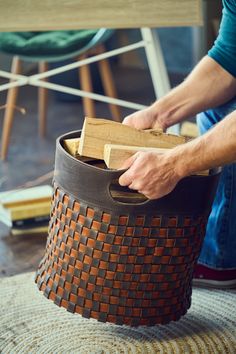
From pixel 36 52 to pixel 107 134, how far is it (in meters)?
1.44

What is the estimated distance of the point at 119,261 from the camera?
1.59 m

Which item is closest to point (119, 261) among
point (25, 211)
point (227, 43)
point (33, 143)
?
point (227, 43)

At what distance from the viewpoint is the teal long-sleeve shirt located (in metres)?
1.91

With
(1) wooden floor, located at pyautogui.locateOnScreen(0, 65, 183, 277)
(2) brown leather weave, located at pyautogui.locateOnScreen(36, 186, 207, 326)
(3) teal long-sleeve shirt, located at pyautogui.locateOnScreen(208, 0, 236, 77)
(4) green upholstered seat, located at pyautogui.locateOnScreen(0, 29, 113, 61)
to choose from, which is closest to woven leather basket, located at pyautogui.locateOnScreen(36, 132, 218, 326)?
(2) brown leather weave, located at pyautogui.locateOnScreen(36, 186, 207, 326)

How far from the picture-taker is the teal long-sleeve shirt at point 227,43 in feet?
6.26

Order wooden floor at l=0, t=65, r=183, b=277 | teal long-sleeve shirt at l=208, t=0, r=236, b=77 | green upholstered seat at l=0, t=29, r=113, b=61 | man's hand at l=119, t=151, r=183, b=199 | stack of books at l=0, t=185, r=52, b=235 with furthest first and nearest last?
green upholstered seat at l=0, t=29, r=113, b=61 < stack of books at l=0, t=185, r=52, b=235 < wooden floor at l=0, t=65, r=183, b=277 < teal long-sleeve shirt at l=208, t=0, r=236, b=77 < man's hand at l=119, t=151, r=183, b=199

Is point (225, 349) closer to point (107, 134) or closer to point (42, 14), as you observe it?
point (107, 134)

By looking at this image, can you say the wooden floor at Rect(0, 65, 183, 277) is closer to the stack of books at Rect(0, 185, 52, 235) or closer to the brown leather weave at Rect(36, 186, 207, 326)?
the stack of books at Rect(0, 185, 52, 235)

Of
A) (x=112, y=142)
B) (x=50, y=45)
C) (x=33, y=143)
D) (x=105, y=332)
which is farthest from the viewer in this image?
(x=33, y=143)

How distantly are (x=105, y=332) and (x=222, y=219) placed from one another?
0.42 meters

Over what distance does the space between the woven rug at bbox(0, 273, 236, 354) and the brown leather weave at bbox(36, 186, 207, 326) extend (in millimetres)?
107

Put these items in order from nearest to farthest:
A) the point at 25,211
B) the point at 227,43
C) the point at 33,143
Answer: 1. the point at 227,43
2. the point at 25,211
3. the point at 33,143

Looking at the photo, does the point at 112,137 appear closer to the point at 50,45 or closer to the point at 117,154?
the point at 117,154

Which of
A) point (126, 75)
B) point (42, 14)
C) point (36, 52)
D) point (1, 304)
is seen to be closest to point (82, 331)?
point (1, 304)
